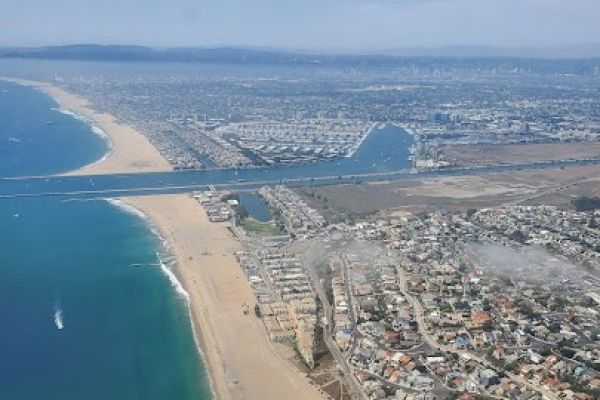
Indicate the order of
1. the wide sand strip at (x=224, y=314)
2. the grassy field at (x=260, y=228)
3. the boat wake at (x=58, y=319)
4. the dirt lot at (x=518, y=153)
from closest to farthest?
the wide sand strip at (x=224, y=314)
the boat wake at (x=58, y=319)
the grassy field at (x=260, y=228)
the dirt lot at (x=518, y=153)

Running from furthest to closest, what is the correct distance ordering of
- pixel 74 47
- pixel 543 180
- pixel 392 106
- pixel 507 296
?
pixel 74 47
pixel 392 106
pixel 543 180
pixel 507 296

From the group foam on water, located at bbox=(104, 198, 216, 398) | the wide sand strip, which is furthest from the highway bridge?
the wide sand strip

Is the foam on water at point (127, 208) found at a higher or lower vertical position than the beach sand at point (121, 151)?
lower

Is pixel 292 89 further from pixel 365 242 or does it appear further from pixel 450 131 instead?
pixel 365 242

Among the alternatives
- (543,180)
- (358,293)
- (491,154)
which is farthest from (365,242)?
(491,154)

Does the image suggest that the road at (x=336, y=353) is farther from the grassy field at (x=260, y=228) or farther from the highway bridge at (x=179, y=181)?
the highway bridge at (x=179, y=181)

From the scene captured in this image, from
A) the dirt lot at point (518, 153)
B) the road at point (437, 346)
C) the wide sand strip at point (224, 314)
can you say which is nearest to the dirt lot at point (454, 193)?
the dirt lot at point (518, 153)
